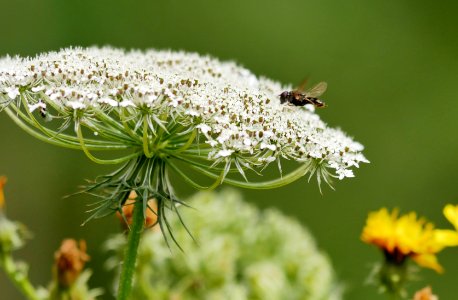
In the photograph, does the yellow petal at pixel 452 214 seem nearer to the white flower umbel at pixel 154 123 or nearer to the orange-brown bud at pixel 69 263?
the white flower umbel at pixel 154 123

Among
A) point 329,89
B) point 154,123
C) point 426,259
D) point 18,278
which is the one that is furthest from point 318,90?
point 329,89

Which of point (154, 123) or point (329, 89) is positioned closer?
point (154, 123)

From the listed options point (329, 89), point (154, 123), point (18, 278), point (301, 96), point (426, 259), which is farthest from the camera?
point (329, 89)

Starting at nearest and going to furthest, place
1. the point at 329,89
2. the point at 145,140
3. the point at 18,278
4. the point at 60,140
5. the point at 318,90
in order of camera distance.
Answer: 1. the point at 145,140
2. the point at 60,140
3. the point at 18,278
4. the point at 318,90
5. the point at 329,89

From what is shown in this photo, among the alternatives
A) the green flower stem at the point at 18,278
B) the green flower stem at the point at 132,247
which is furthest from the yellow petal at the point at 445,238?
the green flower stem at the point at 18,278

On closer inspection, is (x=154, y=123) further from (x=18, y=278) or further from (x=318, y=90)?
(x=318, y=90)

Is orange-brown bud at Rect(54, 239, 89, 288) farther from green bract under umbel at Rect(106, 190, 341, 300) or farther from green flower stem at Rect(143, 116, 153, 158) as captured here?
green flower stem at Rect(143, 116, 153, 158)

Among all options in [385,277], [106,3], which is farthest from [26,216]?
[385,277]
